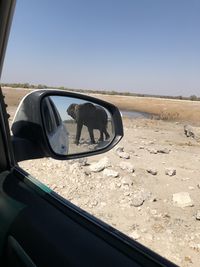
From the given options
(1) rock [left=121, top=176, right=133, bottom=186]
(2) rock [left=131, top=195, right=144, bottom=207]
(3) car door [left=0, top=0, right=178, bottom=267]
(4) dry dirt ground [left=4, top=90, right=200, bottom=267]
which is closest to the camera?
(3) car door [left=0, top=0, right=178, bottom=267]

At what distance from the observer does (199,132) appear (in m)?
14.1

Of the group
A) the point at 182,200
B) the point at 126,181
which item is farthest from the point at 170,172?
the point at 182,200

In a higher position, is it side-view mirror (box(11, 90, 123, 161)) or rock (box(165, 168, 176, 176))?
side-view mirror (box(11, 90, 123, 161))

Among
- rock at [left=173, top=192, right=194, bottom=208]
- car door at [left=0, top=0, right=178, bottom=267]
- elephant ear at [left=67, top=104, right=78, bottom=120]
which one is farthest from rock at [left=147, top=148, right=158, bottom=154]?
car door at [left=0, top=0, right=178, bottom=267]

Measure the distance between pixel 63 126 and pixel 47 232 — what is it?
2.36 feet

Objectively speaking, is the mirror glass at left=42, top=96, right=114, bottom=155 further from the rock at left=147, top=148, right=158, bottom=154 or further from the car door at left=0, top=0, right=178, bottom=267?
the rock at left=147, top=148, right=158, bottom=154

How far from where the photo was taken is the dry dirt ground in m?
3.77

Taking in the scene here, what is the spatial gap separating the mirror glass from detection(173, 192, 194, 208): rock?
10.9 feet

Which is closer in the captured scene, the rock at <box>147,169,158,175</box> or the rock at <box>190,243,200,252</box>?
the rock at <box>190,243,200,252</box>

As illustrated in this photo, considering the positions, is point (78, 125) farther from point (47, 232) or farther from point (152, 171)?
point (152, 171)

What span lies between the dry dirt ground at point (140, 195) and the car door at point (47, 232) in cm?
203

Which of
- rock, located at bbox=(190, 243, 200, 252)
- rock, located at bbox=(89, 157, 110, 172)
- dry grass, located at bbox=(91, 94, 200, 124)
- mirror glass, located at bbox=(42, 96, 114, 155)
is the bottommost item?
dry grass, located at bbox=(91, 94, 200, 124)

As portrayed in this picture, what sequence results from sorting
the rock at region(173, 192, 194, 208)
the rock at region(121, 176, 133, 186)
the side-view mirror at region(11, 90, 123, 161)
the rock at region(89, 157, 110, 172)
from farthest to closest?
the rock at region(89, 157, 110, 172) → the rock at region(121, 176, 133, 186) → the rock at region(173, 192, 194, 208) → the side-view mirror at region(11, 90, 123, 161)

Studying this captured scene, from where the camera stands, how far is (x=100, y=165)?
6.24m
